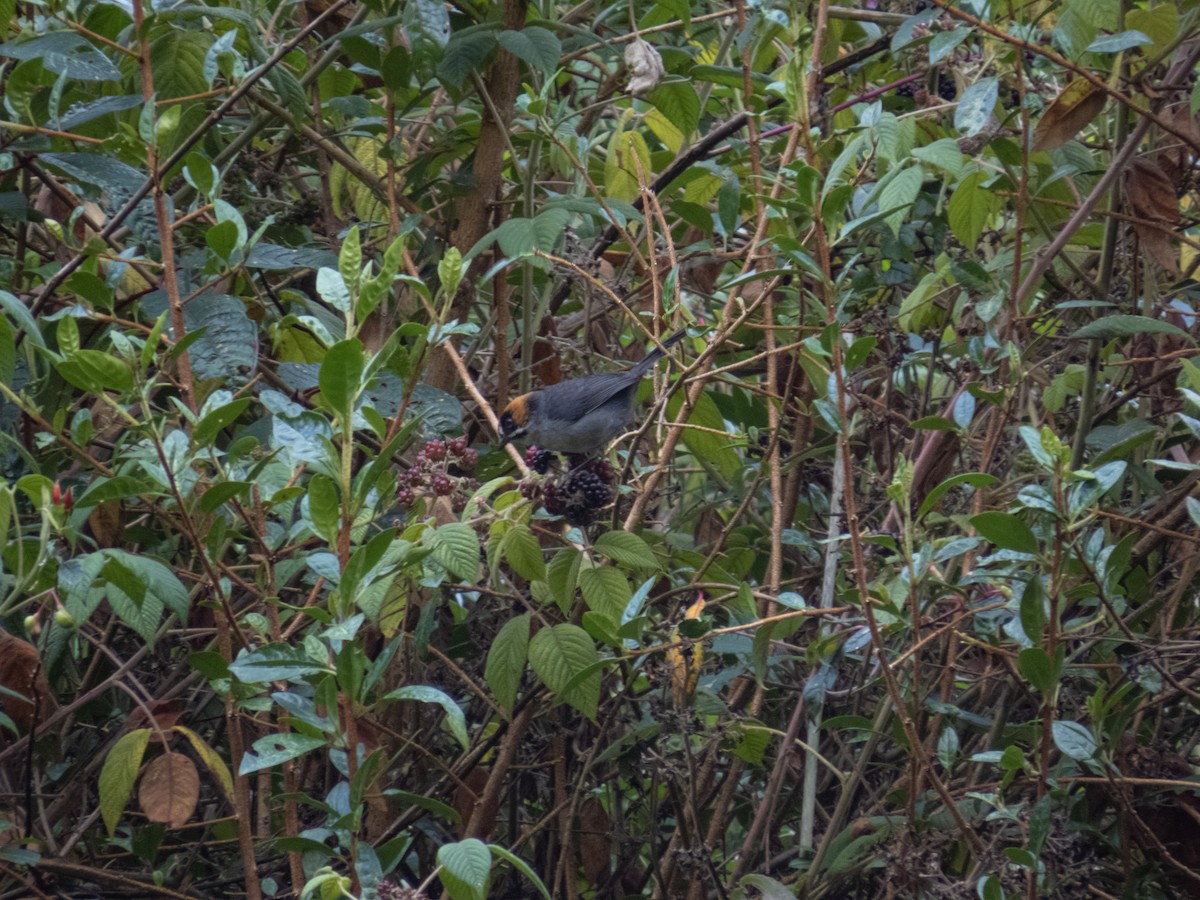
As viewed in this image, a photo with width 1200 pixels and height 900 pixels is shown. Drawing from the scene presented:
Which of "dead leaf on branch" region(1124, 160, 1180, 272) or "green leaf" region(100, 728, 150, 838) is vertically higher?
"dead leaf on branch" region(1124, 160, 1180, 272)

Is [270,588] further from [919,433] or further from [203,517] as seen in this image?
[919,433]

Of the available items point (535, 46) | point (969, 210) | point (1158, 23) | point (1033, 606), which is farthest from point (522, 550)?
point (1158, 23)

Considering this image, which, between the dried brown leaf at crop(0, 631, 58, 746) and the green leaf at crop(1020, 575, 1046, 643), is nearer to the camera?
the green leaf at crop(1020, 575, 1046, 643)

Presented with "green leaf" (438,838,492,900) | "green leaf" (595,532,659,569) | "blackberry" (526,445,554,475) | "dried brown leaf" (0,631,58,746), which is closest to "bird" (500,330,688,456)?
"blackberry" (526,445,554,475)

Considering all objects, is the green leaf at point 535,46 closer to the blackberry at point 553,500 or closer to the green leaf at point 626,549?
the blackberry at point 553,500

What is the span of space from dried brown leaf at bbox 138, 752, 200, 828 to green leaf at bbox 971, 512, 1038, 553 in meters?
1.62

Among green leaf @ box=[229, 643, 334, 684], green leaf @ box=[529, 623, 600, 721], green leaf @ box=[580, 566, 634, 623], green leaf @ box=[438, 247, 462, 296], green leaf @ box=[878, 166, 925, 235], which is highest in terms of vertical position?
green leaf @ box=[438, 247, 462, 296]

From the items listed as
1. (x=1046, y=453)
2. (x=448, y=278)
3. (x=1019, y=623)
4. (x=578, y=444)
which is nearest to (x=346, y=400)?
(x=448, y=278)

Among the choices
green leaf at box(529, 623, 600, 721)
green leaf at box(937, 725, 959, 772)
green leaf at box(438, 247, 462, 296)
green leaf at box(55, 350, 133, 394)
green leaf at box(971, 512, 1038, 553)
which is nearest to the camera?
green leaf at box(55, 350, 133, 394)

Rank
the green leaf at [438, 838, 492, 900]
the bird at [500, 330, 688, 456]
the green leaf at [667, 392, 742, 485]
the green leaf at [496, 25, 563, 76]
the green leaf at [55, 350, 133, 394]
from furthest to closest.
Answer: the bird at [500, 330, 688, 456], the green leaf at [667, 392, 742, 485], the green leaf at [496, 25, 563, 76], the green leaf at [55, 350, 133, 394], the green leaf at [438, 838, 492, 900]

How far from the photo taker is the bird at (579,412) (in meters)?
4.40

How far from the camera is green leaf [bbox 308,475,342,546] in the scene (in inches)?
67.6

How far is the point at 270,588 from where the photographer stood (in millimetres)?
2156

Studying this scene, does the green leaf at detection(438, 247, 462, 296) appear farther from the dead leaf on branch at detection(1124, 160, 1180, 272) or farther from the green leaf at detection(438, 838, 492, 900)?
the dead leaf on branch at detection(1124, 160, 1180, 272)
